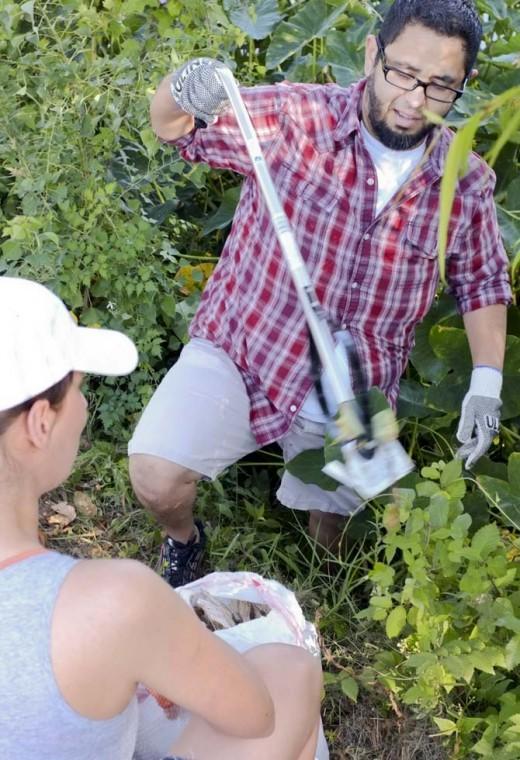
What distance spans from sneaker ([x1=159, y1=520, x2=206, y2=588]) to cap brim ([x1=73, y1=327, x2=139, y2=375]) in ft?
3.01

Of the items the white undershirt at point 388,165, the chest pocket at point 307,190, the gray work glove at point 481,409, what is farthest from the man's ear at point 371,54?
the gray work glove at point 481,409

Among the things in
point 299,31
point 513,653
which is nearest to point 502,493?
point 513,653

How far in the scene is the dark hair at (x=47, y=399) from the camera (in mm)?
1106

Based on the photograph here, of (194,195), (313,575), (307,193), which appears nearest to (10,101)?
(194,195)

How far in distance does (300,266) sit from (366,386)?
1.58 feet

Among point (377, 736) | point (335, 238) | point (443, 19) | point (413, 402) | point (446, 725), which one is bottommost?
point (377, 736)

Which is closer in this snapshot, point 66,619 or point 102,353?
point 66,619

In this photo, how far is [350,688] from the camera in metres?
1.85

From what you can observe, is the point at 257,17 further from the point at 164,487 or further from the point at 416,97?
the point at 164,487

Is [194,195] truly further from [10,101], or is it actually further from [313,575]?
[313,575]

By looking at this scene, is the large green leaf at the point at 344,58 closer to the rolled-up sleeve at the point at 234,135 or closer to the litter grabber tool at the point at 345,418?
the rolled-up sleeve at the point at 234,135

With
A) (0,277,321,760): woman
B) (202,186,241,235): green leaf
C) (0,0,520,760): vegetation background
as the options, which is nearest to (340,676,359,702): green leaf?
(0,0,520,760): vegetation background

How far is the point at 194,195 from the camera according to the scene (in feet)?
9.50

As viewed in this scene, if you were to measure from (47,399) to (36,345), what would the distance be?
2.4 inches
